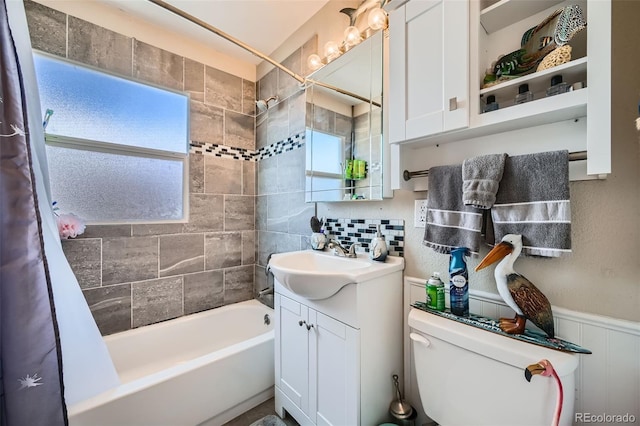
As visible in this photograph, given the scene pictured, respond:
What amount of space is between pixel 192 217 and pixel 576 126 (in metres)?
2.37

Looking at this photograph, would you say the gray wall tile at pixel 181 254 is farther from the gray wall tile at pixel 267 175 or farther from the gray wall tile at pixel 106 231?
the gray wall tile at pixel 267 175

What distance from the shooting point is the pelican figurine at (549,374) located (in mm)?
677

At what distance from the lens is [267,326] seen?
2174mm

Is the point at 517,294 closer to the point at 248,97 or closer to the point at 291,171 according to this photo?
the point at 291,171

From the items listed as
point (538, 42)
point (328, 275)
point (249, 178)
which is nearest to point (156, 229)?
point (249, 178)

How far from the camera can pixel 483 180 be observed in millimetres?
904

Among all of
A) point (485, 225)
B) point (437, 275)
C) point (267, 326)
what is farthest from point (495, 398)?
point (267, 326)

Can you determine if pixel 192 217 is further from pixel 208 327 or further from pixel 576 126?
pixel 576 126

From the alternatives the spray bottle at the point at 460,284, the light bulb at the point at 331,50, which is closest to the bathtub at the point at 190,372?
the spray bottle at the point at 460,284

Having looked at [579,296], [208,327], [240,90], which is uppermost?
[240,90]

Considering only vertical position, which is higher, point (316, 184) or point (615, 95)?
point (615, 95)

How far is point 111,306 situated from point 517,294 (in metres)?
2.42

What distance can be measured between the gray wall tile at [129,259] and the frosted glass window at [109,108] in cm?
75

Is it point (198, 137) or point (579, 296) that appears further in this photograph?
point (198, 137)
